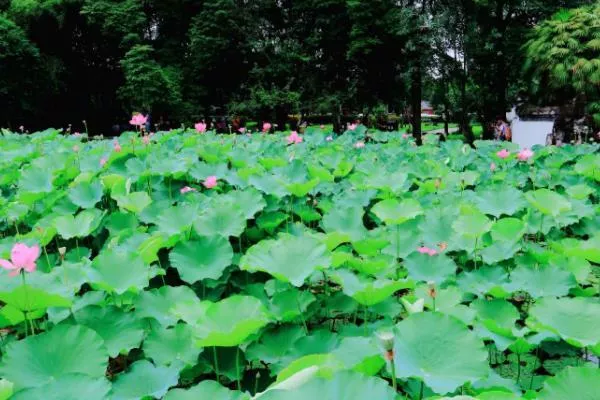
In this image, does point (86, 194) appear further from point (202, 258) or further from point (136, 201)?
point (202, 258)

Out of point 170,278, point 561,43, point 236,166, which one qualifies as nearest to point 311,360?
point 170,278

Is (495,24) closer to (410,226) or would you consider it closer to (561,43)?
(561,43)

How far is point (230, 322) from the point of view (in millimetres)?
1297

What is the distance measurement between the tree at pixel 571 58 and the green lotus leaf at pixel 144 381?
11.0m

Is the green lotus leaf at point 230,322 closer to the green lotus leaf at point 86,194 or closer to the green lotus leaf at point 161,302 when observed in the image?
the green lotus leaf at point 161,302

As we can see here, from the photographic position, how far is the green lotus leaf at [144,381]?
1243 mm

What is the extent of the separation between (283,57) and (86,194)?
13.2 metres

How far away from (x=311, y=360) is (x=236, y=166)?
2.59 metres

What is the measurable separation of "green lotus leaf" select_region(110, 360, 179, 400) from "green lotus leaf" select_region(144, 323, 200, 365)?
0.20 ft

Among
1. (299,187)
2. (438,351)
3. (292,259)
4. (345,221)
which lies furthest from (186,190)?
(438,351)

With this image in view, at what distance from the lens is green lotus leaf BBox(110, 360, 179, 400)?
1243 mm

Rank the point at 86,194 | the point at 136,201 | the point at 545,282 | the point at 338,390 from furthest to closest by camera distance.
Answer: the point at 86,194, the point at 136,201, the point at 545,282, the point at 338,390

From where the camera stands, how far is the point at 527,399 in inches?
42.5

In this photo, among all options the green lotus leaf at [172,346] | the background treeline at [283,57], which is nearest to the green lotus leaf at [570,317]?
the green lotus leaf at [172,346]
